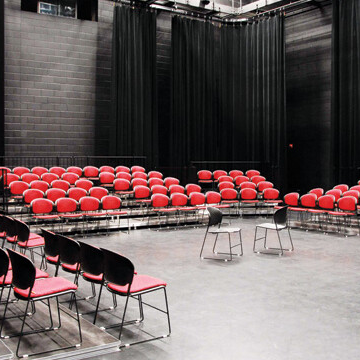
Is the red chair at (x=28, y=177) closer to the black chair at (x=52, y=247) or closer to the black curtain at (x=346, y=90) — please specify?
the black chair at (x=52, y=247)

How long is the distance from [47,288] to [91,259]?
61 centimetres

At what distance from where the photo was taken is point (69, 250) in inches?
202

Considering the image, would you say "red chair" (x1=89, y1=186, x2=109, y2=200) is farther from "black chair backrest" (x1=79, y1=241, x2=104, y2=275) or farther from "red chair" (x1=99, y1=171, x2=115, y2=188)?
"black chair backrest" (x1=79, y1=241, x2=104, y2=275)

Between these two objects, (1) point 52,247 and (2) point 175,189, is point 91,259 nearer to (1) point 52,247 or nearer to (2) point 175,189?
(1) point 52,247

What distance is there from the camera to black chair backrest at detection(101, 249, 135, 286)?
14.0ft

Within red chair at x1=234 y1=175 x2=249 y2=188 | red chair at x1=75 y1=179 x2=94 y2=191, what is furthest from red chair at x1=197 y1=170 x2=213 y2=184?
red chair at x1=75 y1=179 x2=94 y2=191

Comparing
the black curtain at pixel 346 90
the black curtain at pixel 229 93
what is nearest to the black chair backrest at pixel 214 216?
the black curtain at pixel 346 90

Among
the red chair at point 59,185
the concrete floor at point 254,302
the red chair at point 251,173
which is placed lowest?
the concrete floor at point 254,302

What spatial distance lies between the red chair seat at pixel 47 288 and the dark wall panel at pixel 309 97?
12.4 metres

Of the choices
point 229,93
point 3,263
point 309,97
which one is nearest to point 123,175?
point 229,93

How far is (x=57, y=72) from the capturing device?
48.5 feet

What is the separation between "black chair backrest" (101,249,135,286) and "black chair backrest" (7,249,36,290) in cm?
74

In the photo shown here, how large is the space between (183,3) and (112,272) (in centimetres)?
1309

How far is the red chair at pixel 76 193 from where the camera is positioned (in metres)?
10.4
